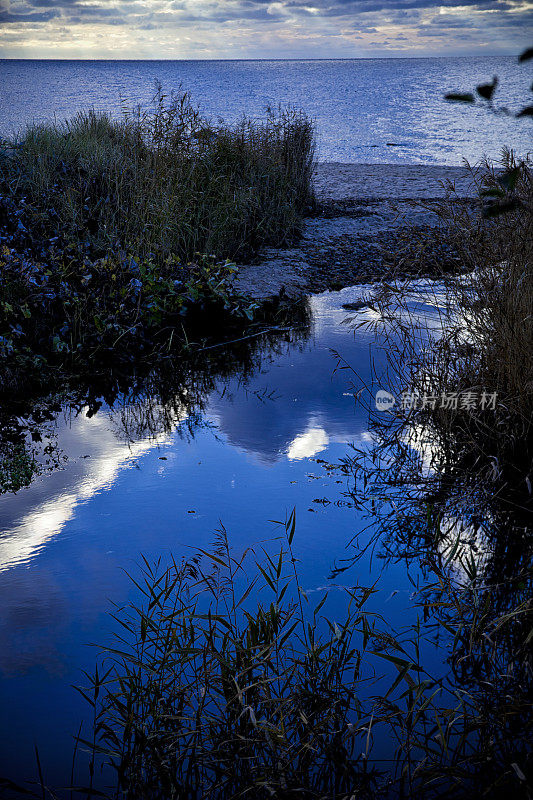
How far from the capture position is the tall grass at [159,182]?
6.30m

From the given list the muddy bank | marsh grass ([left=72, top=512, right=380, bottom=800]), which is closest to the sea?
marsh grass ([left=72, top=512, right=380, bottom=800])

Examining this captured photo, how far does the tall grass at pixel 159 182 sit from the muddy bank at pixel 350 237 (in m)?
0.43

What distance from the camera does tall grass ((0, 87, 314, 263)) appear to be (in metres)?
6.30

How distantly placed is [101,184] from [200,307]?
1.88m

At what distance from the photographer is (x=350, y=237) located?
843 cm

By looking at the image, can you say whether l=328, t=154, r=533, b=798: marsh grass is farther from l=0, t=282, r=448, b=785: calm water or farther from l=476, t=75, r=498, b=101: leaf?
l=476, t=75, r=498, b=101: leaf

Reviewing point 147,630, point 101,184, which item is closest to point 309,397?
point 147,630

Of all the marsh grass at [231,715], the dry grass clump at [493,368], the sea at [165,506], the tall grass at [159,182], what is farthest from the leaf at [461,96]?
the tall grass at [159,182]

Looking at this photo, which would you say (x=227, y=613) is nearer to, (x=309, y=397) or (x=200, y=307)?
(x=309, y=397)

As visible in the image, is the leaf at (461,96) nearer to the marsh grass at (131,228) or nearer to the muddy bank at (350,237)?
the muddy bank at (350,237)

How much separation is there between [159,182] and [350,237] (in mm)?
2753

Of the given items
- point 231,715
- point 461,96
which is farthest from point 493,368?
point 461,96

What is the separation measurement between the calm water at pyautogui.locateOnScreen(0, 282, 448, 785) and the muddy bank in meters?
1.43

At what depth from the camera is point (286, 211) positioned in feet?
27.0
